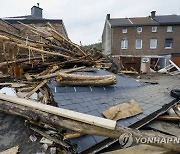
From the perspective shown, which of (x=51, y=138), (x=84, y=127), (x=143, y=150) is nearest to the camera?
(x=84, y=127)

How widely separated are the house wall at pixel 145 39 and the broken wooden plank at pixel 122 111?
96.7 ft

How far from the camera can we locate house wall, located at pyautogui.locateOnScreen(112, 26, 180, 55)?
107ft

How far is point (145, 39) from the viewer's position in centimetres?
3303

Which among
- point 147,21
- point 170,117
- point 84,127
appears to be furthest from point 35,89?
point 147,21

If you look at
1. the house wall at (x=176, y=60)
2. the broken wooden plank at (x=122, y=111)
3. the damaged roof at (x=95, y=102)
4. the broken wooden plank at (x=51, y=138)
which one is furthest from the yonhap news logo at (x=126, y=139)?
the house wall at (x=176, y=60)

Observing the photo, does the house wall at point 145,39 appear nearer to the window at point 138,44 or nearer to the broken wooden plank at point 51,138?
the window at point 138,44

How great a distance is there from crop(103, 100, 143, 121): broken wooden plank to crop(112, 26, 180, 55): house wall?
29.5 meters

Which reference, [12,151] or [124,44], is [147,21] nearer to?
[124,44]

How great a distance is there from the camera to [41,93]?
4.61 metres

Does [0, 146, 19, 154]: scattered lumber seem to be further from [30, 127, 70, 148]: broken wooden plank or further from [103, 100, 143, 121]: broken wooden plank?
[103, 100, 143, 121]: broken wooden plank

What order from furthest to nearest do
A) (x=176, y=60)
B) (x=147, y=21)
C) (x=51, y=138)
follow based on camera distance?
1. (x=147, y=21)
2. (x=176, y=60)
3. (x=51, y=138)

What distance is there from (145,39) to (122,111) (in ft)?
103

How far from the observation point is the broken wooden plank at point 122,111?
3619mm

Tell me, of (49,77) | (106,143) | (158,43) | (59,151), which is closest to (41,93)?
(49,77)
